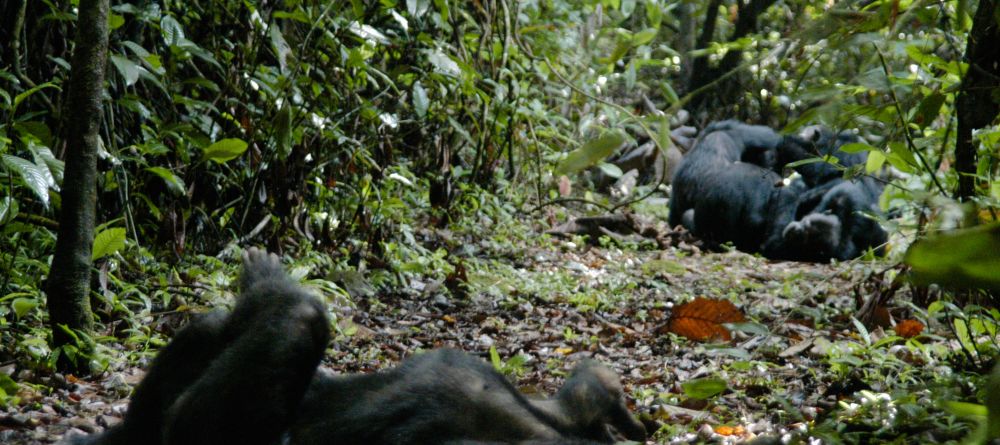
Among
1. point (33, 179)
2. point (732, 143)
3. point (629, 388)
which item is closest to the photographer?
point (33, 179)

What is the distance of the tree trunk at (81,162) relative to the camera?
284 cm

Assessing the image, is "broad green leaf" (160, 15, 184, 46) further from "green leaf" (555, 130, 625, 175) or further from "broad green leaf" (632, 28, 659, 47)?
"green leaf" (555, 130, 625, 175)

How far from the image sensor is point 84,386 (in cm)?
302

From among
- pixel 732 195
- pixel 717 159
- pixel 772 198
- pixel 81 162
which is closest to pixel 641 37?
pixel 81 162

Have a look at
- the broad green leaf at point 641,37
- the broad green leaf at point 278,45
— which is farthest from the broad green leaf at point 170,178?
the broad green leaf at point 641,37

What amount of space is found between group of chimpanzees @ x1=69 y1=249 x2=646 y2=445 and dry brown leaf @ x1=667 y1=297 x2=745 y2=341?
5.66 feet

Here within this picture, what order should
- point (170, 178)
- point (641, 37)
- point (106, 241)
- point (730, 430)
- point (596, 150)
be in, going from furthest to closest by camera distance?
point (170, 178) → point (106, 241) → point (641, 37) → point (730, 430) → point (596, 150)

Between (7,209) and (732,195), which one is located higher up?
(7,209)

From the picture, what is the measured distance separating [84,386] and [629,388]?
76.6 inches

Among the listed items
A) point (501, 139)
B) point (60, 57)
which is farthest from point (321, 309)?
point (501, 139)

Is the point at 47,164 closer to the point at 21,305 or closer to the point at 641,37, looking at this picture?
the point at 21,305

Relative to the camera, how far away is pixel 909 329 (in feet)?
12.3

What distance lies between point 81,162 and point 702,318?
267 cm

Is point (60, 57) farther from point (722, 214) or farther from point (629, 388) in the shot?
point (722, 214)
